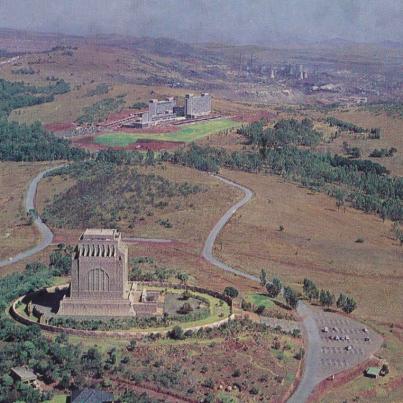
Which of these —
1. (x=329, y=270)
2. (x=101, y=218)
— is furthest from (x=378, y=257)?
(x=101, y=218)

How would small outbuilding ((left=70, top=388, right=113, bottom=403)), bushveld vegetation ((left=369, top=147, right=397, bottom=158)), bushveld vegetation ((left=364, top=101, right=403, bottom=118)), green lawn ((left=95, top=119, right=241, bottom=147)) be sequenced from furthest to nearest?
bushveld vegetation ((left=364, top=101, right=403, bottom=118)), green lawn ((left=95, top=119, right=241, bottom=147)), bushveld vegetation ((left=369, top=147, right=397, bottom=158)), small outbuilding ((left=70, top=388, right=113, bottom=403))

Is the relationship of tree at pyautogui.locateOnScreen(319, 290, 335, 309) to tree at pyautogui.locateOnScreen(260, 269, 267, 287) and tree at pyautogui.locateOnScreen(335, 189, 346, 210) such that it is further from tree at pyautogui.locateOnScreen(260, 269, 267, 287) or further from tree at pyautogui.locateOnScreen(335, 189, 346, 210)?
tree at pyautogui.locateOnScreen(335, 189, 346, 210)

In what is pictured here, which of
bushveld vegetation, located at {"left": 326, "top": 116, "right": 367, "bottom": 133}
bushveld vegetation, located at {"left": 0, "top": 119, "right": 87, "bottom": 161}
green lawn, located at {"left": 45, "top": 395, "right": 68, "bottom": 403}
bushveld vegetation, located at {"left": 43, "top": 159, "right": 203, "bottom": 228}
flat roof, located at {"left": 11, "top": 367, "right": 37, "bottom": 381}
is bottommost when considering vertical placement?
bushveld vegetation, located at {"left": 0, "top": 119, "right": 87, "bottom": 161}

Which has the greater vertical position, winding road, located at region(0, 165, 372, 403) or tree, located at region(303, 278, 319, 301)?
tree, located at region(303, 278, 319, 301)

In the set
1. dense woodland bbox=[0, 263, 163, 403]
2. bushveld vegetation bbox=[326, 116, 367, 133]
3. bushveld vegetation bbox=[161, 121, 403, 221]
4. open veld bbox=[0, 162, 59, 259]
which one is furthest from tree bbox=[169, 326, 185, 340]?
bushveld vegetation bbox=[326, 116, 367, 133]

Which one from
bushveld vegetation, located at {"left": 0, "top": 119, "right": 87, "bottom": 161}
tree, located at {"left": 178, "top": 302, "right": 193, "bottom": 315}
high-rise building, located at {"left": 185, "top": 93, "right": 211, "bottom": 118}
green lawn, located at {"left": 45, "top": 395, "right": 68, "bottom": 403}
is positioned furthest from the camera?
high-rise building, located at {"left": 185, "top": 93, "right": 211, "bottom": 118}

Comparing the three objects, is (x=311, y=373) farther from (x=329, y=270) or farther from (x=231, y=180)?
(x=231, y=180)
